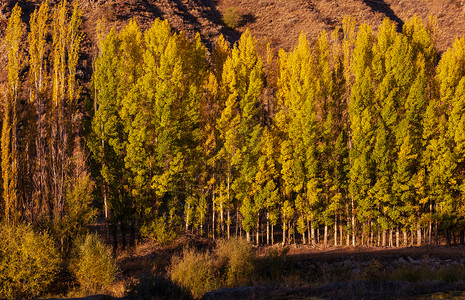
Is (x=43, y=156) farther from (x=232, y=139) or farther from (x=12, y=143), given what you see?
(x=232, y=139)

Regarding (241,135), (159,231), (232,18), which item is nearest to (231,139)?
(241,135)

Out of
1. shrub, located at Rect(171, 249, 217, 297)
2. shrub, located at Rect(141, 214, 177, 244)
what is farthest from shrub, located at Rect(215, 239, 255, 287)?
shrub, located at Rect(141, 214, 177, 244)

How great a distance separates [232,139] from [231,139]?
12cm

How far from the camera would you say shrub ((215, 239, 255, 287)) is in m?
16.2

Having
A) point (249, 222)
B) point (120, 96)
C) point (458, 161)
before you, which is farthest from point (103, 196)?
point (458, 161)

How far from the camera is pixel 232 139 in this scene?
1132 inches

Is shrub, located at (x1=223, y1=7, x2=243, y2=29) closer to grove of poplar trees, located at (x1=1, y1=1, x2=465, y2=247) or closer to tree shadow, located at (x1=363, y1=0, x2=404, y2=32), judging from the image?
tree shadow, located at (x1=363, y1=0, x2=404, y2=32)

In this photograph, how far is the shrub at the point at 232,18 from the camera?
2849 inches

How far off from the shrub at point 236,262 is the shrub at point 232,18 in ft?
201

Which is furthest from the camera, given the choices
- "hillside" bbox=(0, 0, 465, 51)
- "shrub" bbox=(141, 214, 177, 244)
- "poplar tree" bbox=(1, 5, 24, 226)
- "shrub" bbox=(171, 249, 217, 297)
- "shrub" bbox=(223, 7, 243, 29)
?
"shrub" bbox=(223, 7, 243, 29)

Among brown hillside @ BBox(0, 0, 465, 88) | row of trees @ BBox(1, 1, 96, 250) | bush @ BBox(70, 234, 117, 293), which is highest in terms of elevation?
brown hillside @ BBox(0, 0, 465, 88)

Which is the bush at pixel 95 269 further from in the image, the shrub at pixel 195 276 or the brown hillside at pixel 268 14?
the brown hillside at pixel 268 14

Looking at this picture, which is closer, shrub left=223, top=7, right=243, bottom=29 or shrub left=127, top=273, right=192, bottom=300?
shrub left=127, top=273, right=192, bottom=300

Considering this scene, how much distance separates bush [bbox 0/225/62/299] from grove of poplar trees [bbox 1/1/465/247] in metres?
7.53
